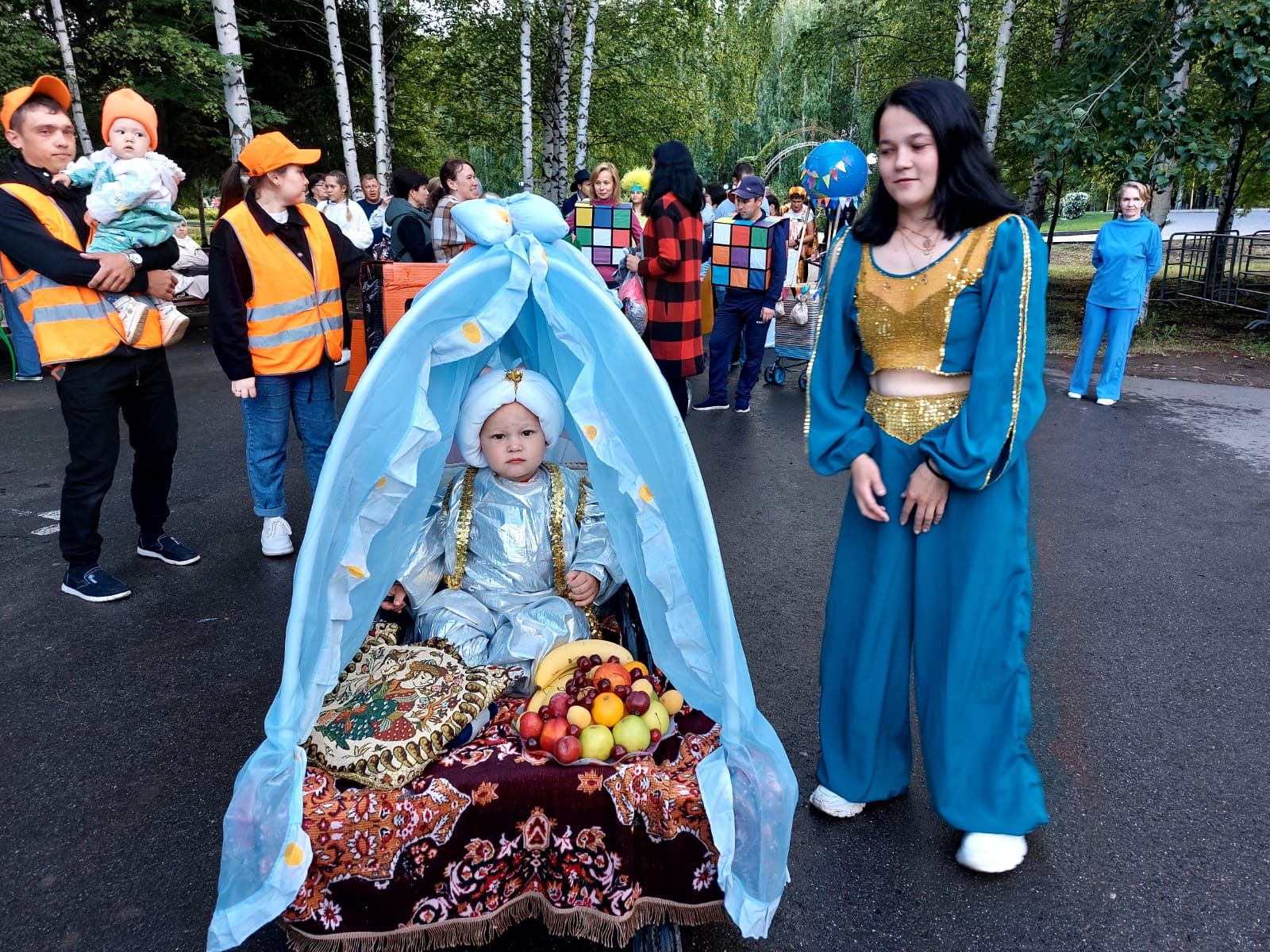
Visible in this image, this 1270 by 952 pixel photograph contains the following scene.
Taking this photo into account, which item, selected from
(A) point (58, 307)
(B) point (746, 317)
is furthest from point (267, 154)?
(B) point (746, 317)

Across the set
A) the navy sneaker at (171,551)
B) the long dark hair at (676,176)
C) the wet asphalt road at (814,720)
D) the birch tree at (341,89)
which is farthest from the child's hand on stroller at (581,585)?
the birch tree at (341,89)

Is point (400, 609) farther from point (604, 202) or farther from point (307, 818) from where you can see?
point (604, 202)

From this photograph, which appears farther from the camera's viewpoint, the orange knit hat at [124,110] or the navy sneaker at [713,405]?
the navy sneaker at [713,405]

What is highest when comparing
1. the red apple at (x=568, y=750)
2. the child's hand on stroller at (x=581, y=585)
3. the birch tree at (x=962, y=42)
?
the birch tree at (x=962, y=42)

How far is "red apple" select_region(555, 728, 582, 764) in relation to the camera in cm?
216

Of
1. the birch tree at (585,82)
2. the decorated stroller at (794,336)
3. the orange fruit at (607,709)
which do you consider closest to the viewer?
the orange fruit at (607,709)

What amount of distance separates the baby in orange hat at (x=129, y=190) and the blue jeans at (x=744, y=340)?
15.0 ft

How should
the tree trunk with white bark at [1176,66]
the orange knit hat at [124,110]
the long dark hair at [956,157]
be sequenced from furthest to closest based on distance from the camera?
the tree trunk with white bark at [1176,66] → the orange knit hat at [124,110] → the long dark hair at [956,157]

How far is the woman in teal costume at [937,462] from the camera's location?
221cm

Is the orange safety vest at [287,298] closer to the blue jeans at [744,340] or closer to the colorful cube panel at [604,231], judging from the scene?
the colorful cube panel at [604,231]

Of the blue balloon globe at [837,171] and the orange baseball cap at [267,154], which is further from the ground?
the blue balloon globe at [837,171]

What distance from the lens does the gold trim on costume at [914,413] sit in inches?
93.0

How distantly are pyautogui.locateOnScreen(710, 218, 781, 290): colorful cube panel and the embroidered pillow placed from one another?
17.5ft

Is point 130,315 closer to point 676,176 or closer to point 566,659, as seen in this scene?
point 566,659
